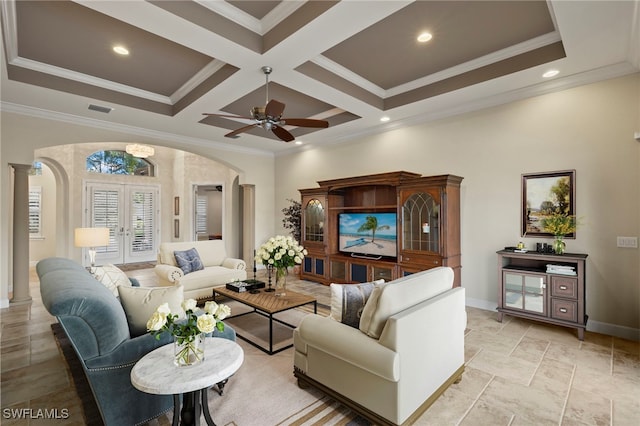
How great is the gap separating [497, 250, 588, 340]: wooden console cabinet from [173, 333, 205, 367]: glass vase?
11.9 feet

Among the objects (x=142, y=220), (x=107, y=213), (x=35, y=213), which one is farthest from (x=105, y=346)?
(x=35, y=213)

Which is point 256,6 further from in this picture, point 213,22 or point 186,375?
point 186,375

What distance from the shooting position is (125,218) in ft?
28.6

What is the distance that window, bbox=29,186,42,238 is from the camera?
7.98m

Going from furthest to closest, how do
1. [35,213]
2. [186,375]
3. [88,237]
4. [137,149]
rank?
1. [35,213]
2. [137,149]
3. [88,237]
4. [186,375]

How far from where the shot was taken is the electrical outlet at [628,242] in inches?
129

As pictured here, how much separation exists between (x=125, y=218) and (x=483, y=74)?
9.27 meters

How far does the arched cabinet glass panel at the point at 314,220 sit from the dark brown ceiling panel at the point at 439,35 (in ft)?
9.09

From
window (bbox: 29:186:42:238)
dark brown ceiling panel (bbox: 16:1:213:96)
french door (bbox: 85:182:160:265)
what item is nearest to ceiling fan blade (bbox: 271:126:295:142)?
dark brown ceiling panel (bbox: 16:1:213:96)

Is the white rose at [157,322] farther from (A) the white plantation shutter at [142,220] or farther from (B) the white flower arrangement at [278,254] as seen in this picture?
(A) the white plantation shutter at [142,220]

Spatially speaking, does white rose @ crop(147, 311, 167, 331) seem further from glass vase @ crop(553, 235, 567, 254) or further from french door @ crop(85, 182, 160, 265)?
french door @ crop(85, 182, 160, 265)

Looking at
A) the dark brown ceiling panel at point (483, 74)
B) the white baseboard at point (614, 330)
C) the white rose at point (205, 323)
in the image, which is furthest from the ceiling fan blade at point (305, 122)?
the white baseboard at point (614, 330)

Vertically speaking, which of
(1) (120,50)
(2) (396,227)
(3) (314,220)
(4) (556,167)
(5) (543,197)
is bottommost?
(2) (396,227)

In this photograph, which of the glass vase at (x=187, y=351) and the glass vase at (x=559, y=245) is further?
the glass vase at (x=559, y=245)
